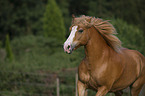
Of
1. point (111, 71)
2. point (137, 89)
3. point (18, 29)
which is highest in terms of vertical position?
point (111, 71)

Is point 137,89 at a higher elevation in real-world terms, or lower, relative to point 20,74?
higher

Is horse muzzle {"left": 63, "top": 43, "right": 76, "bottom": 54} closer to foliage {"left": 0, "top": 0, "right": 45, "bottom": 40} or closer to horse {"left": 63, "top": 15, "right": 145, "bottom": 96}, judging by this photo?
Result: horse {"left": 63, "top": 15, "right": 145, "bottom": 96}

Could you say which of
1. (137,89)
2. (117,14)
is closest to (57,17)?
(117,14)

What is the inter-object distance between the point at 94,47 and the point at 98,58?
21cm

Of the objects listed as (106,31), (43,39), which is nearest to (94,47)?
(106,31)

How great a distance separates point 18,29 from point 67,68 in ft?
79.8

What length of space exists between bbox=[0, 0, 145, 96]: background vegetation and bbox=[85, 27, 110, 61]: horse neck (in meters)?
0.51

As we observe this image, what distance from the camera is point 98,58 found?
474cm

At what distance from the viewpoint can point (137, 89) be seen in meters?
5.49

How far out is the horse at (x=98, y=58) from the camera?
4500mm

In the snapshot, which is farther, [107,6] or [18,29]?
[107,6]

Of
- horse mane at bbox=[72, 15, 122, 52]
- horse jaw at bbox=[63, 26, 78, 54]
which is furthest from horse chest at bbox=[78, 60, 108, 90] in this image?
horse jaw at bbox=[63, 26, 78, 54]

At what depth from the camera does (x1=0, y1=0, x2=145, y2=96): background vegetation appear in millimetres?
13438

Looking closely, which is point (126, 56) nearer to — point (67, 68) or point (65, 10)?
point (67, 68)
